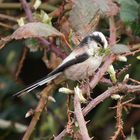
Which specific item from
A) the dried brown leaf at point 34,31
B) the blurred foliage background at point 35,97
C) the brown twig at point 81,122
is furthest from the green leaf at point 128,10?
the brown twig at point 81,122

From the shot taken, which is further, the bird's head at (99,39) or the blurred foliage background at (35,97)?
the blurred foliage background at (35,97)

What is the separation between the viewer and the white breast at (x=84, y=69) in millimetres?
1559

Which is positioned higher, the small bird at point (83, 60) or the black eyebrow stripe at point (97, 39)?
the black eyebrow stripe at point (97, 39)

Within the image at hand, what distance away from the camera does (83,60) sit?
1.58 metres

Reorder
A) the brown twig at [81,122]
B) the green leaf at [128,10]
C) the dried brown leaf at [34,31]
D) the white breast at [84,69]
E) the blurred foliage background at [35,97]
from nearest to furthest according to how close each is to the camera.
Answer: the brown twig at [81,122]
the dried brown leaf at [34,31]
the white breast at [84,69]
the green leaf at [128,10]
the blurred foliage background at [35,97]

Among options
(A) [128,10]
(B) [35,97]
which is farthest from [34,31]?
(B) [35,97]

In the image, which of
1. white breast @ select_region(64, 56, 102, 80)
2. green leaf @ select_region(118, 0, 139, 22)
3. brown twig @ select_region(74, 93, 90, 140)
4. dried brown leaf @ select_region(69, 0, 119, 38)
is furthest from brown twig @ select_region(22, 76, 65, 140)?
brown twig @ select_region(74, 93, 90, 140)

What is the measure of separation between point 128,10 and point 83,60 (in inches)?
11.1

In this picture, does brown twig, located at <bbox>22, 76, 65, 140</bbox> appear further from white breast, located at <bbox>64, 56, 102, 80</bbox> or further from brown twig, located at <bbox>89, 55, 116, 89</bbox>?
brown twig, located at <bbox>89, 55, 116, 89</bbox>

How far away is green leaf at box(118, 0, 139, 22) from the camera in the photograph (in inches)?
69.7

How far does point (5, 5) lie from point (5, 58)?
53 centimetres

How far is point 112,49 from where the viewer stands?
59.9 inches

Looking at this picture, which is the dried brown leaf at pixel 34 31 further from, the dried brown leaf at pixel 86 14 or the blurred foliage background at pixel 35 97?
the blurred foliage background at pixel 35 97

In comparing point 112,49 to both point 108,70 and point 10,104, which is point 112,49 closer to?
point 108,70
